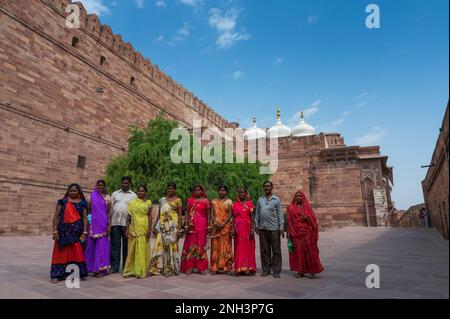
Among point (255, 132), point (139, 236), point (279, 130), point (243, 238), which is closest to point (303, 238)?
point (243, 238)

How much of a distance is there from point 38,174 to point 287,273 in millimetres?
11082

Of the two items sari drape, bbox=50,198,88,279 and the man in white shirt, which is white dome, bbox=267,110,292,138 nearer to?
the man in white shirt

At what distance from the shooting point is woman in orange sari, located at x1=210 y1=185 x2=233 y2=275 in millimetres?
4801

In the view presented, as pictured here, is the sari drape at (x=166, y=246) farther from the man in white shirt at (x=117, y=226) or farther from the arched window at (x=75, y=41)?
the arched window at (x=75, y=41)

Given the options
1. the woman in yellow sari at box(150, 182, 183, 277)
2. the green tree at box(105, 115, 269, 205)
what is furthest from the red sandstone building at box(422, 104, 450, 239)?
the green tree at box(105, 115, 269, 205)

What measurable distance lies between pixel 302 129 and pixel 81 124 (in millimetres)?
26491

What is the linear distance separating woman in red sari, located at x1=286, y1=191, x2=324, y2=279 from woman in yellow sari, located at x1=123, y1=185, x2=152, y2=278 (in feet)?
6.99

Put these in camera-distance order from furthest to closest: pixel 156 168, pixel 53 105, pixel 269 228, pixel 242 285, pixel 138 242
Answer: pixel 53 105 < pixel 156 168 < pixel 269 228 < pixel 138 242 < pixel 242 285

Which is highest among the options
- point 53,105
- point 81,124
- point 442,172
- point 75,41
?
point 75,41

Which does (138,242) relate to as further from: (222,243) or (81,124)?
(81,124)

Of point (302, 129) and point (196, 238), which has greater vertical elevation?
point (302, 129)

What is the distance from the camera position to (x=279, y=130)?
125 feet
